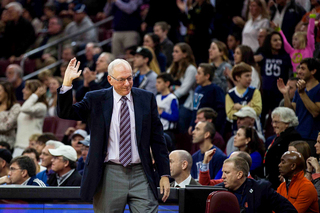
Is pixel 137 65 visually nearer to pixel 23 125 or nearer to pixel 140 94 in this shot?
pixel 23 125

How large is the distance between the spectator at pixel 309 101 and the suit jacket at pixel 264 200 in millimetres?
2076

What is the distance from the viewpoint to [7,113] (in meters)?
8.88

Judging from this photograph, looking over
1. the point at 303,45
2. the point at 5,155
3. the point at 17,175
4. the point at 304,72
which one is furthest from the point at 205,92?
the point at 17,175

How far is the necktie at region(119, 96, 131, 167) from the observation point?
12.9ft

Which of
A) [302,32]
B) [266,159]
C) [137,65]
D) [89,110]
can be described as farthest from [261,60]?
[89,110]

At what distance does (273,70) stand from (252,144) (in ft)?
7.32

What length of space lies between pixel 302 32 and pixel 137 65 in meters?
2.87

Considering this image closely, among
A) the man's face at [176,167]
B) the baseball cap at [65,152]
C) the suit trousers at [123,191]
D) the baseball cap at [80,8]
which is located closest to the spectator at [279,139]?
the man's face at [176,167]

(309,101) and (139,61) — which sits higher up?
(139,61)

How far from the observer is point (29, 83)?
30.0 ft

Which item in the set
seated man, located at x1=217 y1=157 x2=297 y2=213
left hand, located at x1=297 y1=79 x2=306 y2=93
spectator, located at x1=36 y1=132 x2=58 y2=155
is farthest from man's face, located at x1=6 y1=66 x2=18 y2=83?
seated man, located at x1=217 y1=157 x2=297 y2=213

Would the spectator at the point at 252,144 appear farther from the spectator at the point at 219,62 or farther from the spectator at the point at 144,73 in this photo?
the spectator at the point at 144,73

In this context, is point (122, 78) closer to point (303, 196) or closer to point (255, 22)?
point (303, 196)

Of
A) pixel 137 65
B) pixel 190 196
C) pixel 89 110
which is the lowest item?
pixel 190 196
